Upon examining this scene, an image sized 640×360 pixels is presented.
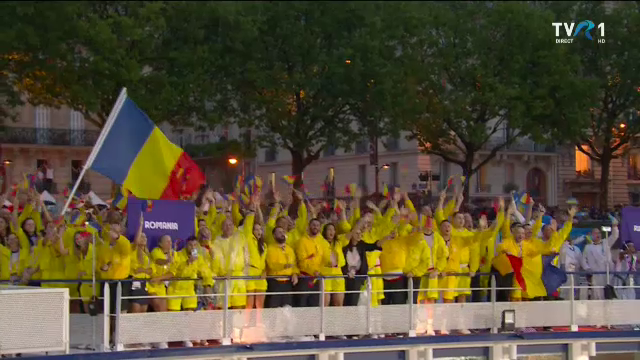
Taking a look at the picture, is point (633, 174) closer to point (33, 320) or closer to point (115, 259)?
point (115, 259)

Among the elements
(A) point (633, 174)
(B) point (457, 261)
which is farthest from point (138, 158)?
(A) point (633, 174)

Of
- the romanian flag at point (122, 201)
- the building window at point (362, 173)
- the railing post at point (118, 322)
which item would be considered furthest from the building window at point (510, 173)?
the railing post at point (118, 322)

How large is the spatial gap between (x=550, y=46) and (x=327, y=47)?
28.6 ft

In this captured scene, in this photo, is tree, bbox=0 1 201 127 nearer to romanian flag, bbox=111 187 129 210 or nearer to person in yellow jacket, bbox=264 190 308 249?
romanian flag, bbox=111 187 129 210

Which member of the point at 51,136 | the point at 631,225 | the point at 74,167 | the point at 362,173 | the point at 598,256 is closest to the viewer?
the point at 631,225

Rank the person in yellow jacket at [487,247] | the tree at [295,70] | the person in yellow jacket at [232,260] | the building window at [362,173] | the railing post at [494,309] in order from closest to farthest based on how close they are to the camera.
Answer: the person in yellow jacket at [232,260] < the railing post at [494,309] < the person in yellow jacket at [487,247] < the tree at [295,70] < the building window at [362,173]

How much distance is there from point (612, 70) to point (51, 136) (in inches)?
1037

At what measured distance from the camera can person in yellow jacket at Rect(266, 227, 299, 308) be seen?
18.0m

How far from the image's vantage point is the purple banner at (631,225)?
69.1 ft

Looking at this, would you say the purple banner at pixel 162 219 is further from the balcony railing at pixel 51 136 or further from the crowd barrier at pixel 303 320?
the balcony railing at pixel 51 136

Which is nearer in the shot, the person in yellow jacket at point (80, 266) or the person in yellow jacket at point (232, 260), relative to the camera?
the person in yellow jacket at point (80, 266)

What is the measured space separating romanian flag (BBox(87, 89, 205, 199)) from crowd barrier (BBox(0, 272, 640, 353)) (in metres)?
2.14

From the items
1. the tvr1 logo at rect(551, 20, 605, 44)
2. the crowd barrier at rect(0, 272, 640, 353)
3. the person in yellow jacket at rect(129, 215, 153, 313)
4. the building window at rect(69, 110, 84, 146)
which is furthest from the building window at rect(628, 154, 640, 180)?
the person in yellow jacket at rect(129, 215, 153, 313)

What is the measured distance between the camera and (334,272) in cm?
1847
